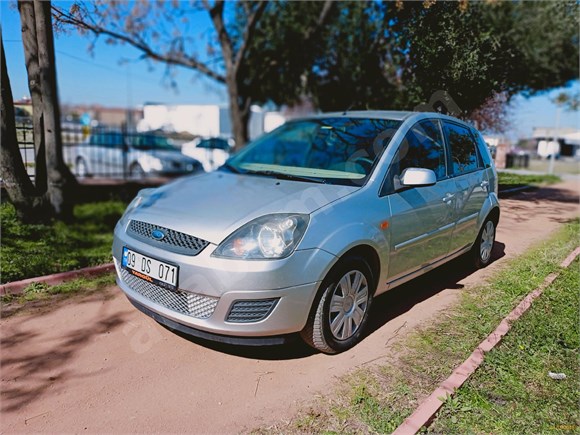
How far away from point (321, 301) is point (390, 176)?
3.88ft

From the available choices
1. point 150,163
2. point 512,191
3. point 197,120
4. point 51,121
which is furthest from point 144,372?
point 197,120

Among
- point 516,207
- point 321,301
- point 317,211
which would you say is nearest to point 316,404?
point 321,301

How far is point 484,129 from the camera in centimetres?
565

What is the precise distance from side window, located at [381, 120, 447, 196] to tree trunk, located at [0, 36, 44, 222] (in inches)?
161

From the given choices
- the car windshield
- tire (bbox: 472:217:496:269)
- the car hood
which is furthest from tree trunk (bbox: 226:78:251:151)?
the car hood

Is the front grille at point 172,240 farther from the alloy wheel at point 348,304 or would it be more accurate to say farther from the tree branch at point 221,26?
the tree branch at point 221,26

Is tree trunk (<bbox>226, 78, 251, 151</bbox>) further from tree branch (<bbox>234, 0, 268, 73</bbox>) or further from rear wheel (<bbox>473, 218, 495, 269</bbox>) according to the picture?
rear wheel (<bbox>473, 218, 495, 269</bbox>)

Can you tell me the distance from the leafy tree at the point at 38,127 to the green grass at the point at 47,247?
193 millimetres

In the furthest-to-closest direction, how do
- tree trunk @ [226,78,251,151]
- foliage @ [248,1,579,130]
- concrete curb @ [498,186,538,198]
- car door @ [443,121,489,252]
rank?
tree trunk @ [226,78,251,151] < foliage @ [248,1,579,130] < concrete curb @ [498,186,538,198] < car door @ [443,121,489,252]

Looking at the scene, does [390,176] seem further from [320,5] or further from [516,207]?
[320,5]

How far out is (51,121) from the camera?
560cm

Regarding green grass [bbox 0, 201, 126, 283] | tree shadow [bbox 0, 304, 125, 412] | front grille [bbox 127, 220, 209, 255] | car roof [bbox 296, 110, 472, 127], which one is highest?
car roof [bbox 296, 110, 472, 127]

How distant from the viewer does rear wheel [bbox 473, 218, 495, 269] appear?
488 centimetres

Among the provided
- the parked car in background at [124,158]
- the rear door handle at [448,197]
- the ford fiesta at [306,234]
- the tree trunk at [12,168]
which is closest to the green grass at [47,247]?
the tree trunk at [12,168]
